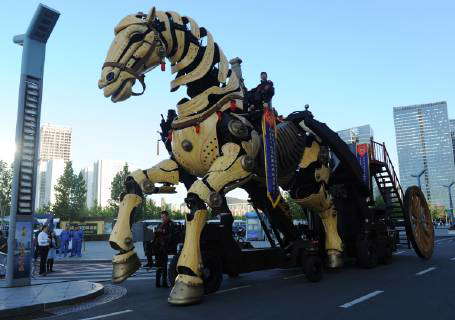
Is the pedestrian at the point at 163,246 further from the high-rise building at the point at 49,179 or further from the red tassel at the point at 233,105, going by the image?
the high-rise building at the point at 49,179

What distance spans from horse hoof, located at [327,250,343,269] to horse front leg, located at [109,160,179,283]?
4054 millimetres

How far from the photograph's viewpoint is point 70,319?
5660mm

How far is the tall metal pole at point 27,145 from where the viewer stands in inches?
356

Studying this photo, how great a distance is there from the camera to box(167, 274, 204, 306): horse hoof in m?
6.02

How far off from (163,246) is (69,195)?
5748cm

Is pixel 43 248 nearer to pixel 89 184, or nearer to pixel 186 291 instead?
pixel 186 291

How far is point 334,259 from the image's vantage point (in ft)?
30.9

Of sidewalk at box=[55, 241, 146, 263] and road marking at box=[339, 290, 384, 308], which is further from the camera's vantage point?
sidewalk at box=[55, 241, 146, 263]

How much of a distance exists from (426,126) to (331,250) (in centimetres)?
11918

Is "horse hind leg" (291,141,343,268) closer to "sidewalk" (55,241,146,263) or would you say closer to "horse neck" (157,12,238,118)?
"horse neck" (157,12,238,118)

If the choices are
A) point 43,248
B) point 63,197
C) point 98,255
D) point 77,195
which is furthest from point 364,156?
point 77,195

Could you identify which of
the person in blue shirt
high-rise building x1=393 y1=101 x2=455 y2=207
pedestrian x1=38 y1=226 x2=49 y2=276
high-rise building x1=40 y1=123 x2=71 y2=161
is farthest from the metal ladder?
high-rise building x1=40 y1=123 x2=71 y2=161

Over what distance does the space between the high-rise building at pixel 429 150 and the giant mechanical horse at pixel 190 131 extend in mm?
108734

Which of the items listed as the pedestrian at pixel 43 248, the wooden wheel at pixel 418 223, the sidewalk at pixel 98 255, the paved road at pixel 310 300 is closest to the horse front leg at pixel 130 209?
the paved road at pixel 310 300
